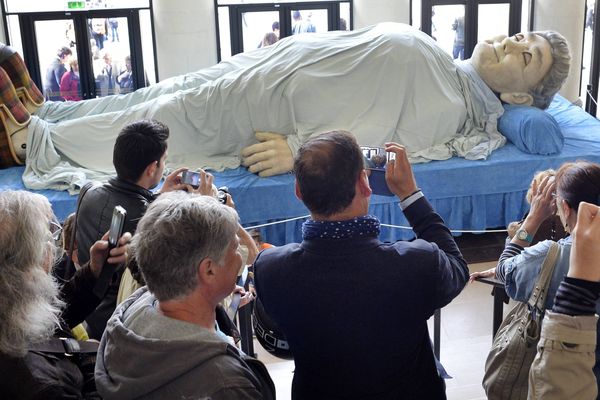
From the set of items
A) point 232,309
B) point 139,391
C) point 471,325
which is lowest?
point 471,325

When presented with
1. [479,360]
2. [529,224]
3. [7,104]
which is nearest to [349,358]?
[529,224]

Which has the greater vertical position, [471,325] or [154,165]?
[154,165]

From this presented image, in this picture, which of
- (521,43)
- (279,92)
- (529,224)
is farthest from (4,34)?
(529,224)

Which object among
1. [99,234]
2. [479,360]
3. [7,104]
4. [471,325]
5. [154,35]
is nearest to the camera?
[99,234]

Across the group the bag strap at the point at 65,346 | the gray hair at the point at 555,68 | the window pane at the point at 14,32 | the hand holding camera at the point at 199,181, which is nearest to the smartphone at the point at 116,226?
the bag strap at the point at 65,346

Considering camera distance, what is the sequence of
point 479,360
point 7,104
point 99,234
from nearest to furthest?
1. point 99,234
2. point 479,360
3. point 7,104

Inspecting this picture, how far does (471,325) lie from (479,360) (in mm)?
475

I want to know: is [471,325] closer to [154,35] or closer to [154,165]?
[154,165]

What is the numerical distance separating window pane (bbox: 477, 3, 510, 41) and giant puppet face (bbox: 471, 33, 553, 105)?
2.50 m

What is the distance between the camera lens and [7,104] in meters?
4.36

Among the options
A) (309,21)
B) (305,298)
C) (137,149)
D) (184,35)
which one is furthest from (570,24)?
(305,298)

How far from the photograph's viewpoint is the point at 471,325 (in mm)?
3463

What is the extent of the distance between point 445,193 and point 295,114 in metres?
1.08

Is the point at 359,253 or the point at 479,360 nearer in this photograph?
the point at 359,253
